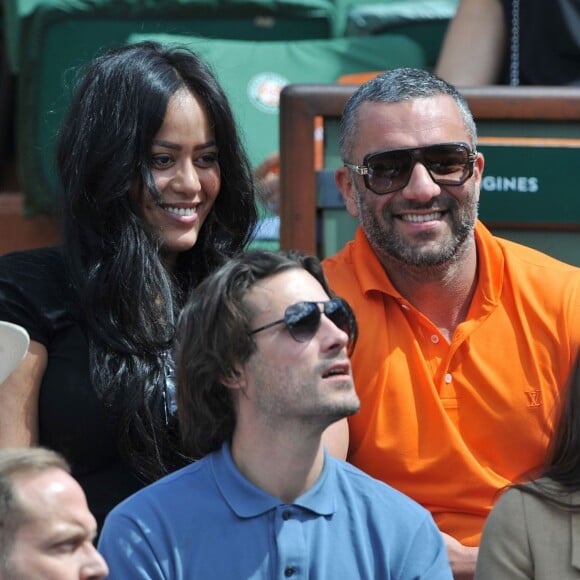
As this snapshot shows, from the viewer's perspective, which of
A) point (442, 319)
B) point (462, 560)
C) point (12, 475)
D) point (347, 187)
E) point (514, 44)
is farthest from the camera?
point (514, 44)

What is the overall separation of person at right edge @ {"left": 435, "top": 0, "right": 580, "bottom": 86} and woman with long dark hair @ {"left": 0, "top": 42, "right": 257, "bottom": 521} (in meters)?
1.40

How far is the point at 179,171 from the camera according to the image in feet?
9.93

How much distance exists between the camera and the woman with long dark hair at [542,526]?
2502 mm

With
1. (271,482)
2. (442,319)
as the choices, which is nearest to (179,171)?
(442,319)

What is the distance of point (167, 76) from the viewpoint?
304cm

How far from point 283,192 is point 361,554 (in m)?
1.51

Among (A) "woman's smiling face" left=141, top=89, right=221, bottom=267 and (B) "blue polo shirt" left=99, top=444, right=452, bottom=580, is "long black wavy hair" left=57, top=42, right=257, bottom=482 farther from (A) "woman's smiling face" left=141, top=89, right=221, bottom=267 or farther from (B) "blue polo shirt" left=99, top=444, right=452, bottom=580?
(B) "blue polo shirt" left=99, top=444, right=452, bottom=580

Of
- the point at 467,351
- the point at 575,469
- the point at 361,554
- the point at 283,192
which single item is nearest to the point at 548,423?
the point at 467,351

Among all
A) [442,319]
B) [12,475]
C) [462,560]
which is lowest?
[462,560]

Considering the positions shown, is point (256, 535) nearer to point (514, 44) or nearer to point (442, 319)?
point (442, 319)

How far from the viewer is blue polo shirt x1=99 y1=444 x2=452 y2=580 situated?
230 centimetres

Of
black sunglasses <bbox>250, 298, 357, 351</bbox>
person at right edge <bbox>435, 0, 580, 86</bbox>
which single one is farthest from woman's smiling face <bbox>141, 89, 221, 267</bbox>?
person at right edge <bbox>435, 0, 580, 86</bbox>

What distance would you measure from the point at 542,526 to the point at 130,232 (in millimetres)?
Answer: 1098

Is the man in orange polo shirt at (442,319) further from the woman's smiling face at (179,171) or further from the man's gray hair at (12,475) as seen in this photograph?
the man's gray hair at (12,475)
